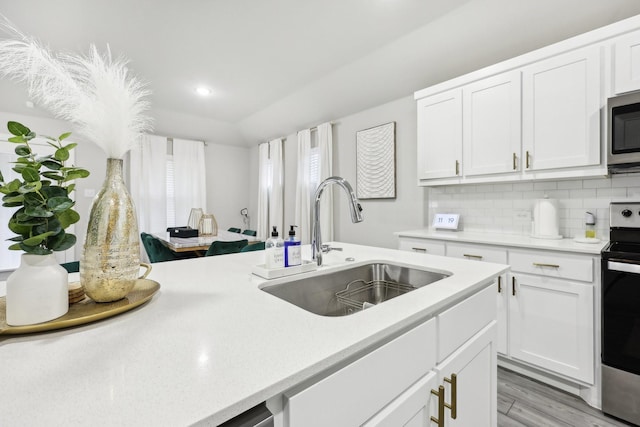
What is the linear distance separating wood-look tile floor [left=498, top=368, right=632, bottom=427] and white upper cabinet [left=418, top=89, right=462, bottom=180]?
1.67 m

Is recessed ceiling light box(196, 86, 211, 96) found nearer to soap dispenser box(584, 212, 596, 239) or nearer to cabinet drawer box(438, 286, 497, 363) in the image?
cabinet drawer box(438, 286, 497, 363)

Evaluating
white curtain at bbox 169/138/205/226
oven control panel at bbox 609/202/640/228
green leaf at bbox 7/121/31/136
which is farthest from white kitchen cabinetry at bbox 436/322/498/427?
white curtain at bbox 169/138/205/226

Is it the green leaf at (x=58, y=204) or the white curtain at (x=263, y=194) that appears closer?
the green leaf at (x=58, y=204)

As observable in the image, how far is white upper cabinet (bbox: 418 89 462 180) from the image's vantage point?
8.37 feet

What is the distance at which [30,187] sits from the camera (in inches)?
23.4

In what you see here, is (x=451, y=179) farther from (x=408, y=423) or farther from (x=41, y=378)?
(x=41, y=378)

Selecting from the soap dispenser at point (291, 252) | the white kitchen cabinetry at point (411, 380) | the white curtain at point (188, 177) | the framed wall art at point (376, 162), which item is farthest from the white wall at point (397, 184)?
the white curtain at point (188, 177)

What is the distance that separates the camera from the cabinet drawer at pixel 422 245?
2.41m

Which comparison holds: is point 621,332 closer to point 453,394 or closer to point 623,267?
point 623,267

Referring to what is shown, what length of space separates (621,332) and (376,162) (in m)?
2.63

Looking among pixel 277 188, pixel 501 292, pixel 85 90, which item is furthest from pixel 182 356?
pixel 277 188

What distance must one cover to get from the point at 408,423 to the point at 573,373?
68.8 inches

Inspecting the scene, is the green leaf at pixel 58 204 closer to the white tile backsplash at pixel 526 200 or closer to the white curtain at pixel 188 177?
the white tile backsplash at pixel 526 200

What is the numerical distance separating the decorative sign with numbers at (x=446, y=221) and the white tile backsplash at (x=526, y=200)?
13cm
